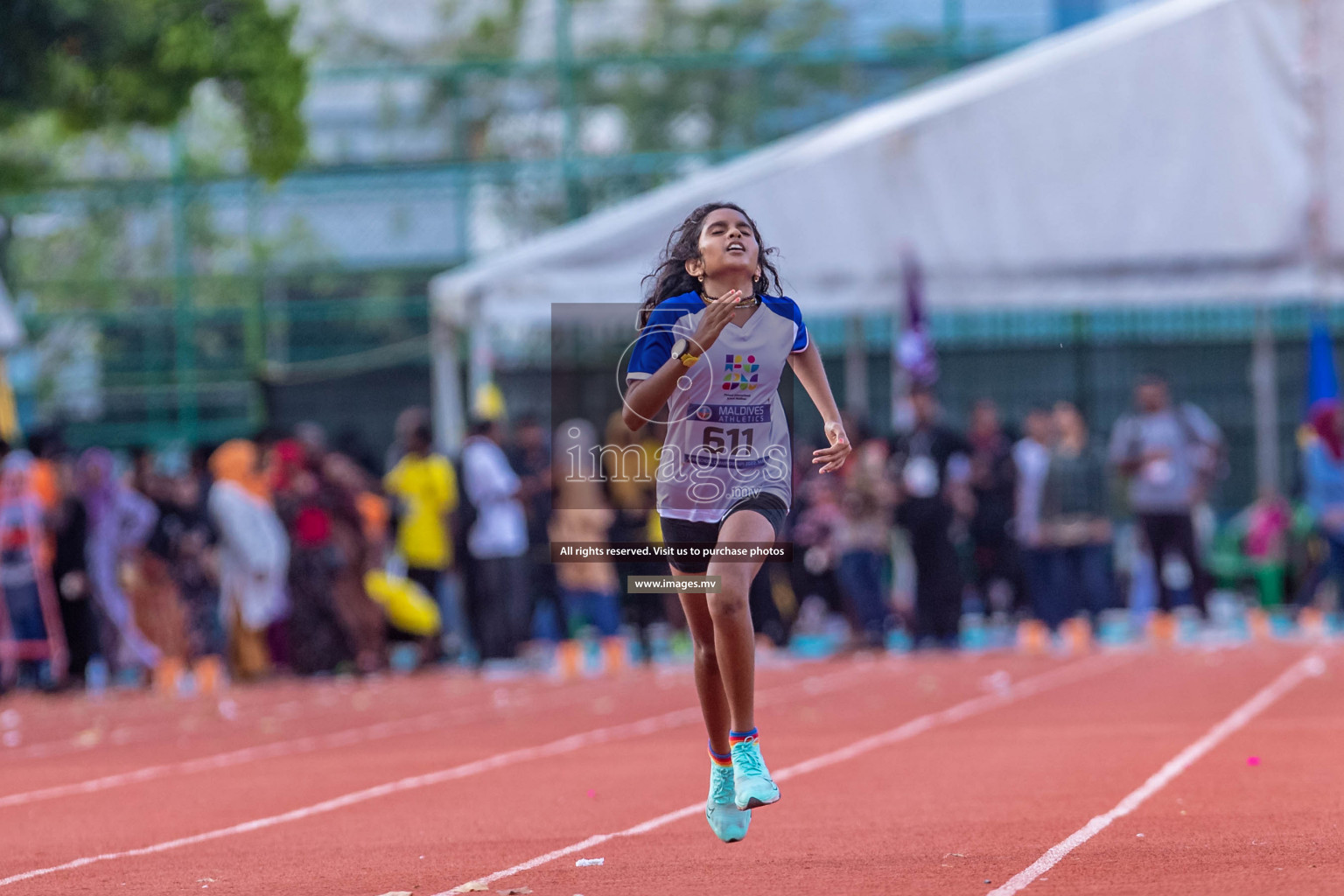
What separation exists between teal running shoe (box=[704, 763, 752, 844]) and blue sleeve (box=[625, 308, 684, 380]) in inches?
47.5

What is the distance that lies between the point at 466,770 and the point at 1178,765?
3.28 meters

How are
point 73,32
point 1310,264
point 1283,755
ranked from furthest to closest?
point 1310,264
point 73,32
point 1283,755

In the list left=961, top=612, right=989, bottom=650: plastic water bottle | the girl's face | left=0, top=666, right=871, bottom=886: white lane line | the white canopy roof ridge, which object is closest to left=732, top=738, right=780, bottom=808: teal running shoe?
the girl's face

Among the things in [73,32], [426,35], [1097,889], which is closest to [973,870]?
[1097,889]

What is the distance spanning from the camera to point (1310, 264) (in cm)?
1623

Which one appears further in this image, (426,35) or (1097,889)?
(426,35)

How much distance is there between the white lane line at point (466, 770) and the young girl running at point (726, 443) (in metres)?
2.29

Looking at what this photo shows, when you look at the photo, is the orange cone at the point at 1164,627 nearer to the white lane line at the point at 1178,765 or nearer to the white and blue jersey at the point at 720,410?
the white lane line at the point at 1178,765

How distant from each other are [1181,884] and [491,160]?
17.2 meters

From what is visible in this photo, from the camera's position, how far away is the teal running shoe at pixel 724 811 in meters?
6.62

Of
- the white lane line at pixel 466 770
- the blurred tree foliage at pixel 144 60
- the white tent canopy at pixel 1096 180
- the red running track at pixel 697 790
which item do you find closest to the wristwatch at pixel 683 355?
the red running track at pixel 697 790

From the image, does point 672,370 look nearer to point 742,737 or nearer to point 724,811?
point 742,737

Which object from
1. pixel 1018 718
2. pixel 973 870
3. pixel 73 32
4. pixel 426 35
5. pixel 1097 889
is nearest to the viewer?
pixel 1097 889

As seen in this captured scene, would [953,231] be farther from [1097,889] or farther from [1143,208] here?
[1097,889]
